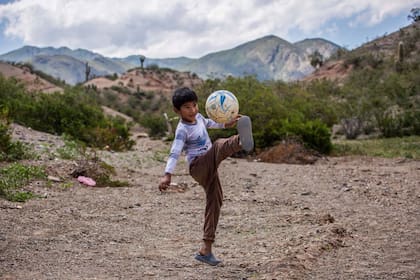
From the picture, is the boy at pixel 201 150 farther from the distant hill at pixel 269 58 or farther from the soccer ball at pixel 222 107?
the distant hill at pixel 269 58

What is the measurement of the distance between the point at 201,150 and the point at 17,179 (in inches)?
212

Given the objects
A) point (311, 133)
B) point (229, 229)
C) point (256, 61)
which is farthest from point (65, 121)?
point (256, 61)

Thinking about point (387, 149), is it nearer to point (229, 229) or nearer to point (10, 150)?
point (10, 150)

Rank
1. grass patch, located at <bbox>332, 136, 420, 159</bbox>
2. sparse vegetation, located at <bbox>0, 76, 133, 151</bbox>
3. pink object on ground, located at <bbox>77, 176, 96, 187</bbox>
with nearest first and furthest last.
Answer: pink object on ground, located at <bbox>77, 176, 96, 187</bbox>
grass patch, located at <bbox>332, 136, 420, 159</bbox>
sparse vegetation, located at <bbox>0, 76, 133, 151</bbox>

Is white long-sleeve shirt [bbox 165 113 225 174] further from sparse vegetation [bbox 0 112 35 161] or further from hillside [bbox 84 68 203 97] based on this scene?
hillside [bbox 84 68 203 97]

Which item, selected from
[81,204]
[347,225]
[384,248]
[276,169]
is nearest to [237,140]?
[384,248]

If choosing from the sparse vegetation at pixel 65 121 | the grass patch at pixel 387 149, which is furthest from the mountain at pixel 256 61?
the grass patch at pixel 387 149

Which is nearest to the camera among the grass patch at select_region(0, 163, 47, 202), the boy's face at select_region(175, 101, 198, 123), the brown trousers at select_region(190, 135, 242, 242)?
the brown trousers at select_region(190, 135, 242, 242)

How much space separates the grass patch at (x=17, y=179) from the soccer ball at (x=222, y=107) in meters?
4.25

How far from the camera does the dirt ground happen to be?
4586 millimetres

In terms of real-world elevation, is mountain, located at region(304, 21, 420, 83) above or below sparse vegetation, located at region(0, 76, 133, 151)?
above

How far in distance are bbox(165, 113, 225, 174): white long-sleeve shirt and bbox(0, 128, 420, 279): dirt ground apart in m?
0.99

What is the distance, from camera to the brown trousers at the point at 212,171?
4.70 m

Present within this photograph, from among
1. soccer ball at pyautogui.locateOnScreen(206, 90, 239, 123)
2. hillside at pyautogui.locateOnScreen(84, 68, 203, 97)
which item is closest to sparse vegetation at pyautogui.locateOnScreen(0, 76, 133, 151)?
soccer ball at pyautogui.locateOnScreen(206, 90, 239, 123)
